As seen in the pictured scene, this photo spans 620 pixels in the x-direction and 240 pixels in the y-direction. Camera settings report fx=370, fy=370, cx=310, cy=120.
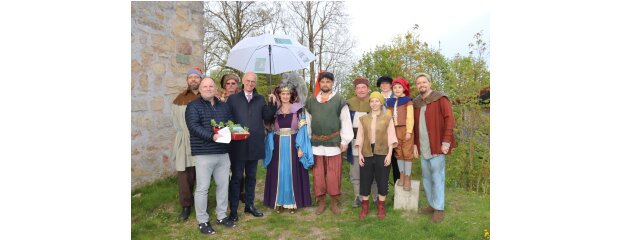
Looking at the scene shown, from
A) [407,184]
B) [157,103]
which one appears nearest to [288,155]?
[407,184]

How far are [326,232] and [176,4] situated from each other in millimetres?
4394

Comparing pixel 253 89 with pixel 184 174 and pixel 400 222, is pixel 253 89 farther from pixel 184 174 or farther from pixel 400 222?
pixel 400 222

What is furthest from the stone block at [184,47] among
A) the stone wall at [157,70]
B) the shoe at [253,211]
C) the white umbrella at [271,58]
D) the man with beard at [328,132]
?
the shoe at [253,211]

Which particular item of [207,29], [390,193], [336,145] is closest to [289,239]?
[336,145]

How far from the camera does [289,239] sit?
4027mm

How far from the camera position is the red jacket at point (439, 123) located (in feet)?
13.5

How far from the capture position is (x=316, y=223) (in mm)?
4484

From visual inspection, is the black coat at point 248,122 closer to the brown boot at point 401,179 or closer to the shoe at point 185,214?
the shoe at point 185,214

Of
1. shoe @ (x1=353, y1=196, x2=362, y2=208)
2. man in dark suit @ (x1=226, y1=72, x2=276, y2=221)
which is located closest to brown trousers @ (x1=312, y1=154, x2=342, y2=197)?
shoe @ (x1=353, y1=196, x2=362, y2=208)

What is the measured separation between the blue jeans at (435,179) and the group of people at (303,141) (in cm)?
1

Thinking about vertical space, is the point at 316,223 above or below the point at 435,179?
below

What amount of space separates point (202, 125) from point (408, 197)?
8.88ft

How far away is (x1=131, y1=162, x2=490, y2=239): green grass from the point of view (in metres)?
4.09

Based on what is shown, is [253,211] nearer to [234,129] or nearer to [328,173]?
[328,173]
